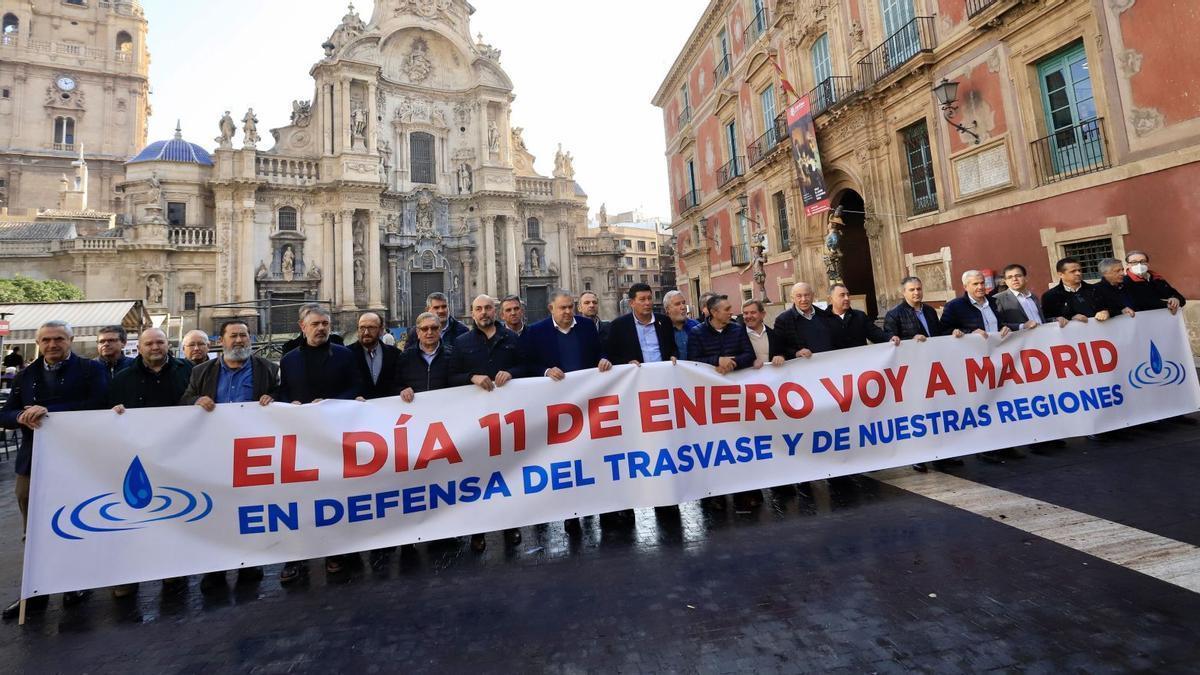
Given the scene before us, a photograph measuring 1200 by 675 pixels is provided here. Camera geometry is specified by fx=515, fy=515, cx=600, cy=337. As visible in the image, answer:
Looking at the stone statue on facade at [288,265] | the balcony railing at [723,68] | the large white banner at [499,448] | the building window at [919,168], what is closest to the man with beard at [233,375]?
the large white banner at [499,448]

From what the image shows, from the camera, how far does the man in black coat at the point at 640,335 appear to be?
4.93m

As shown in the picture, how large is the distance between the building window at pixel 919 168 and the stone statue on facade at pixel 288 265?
28.6 metres

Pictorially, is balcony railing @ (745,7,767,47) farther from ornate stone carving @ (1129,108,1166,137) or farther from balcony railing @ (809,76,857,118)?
ornate stone carving @ (1129,108,1166,137)

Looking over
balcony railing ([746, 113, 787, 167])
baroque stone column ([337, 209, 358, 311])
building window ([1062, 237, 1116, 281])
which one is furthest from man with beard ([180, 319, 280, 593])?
baroque stone column ([337, 209, 358, 311])

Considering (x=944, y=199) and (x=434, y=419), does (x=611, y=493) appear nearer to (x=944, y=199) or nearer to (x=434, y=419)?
(x=434, y=419)

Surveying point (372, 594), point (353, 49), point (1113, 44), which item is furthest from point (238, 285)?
point (1113, 44)

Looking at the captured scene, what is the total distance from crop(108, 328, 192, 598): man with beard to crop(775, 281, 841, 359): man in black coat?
547cm

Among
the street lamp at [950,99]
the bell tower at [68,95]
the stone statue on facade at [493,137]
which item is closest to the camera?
the street lamp at [950,99]

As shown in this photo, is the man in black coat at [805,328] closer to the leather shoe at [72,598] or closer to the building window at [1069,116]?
the leather shoe at [72,598]

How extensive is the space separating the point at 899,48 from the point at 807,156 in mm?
3397

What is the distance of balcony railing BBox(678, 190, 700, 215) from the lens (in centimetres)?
2564

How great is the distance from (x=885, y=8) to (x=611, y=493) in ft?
51.8

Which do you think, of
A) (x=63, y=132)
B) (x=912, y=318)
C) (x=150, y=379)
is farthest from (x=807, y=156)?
(x=63, y=132)

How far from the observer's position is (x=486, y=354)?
469 centimetres
